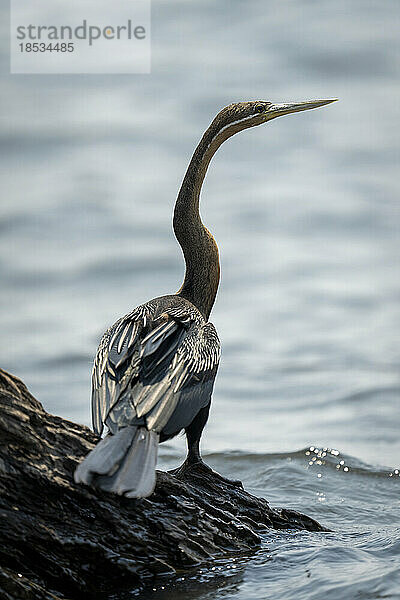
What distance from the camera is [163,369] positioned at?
15.4ft

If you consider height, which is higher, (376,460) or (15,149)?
(15,149)

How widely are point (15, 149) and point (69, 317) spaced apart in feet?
13.1

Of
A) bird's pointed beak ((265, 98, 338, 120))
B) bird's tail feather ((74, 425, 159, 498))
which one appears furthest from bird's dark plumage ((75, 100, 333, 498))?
bird's pointed beak ((265, 98, 338, 120))

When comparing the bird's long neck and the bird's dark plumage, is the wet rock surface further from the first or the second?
the bird's long neck

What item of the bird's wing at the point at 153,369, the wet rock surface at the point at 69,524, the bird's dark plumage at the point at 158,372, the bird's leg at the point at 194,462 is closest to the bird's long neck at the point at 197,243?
the bird's dark plumage at the point at 158,372

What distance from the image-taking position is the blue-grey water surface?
6.83 meters

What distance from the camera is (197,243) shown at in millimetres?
5812

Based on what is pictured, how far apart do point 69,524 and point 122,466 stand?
473mm

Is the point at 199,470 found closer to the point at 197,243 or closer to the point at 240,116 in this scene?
the point at 197,243

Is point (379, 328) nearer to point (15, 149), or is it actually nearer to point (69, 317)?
point (69, 317)

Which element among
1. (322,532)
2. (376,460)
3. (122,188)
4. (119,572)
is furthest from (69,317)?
(119,572)

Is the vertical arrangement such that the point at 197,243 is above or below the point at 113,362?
above

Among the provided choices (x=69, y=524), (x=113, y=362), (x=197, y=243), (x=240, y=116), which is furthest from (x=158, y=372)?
(x=240, y=116)

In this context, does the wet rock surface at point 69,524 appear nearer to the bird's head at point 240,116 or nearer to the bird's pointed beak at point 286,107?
the bird's head at point 240,116
